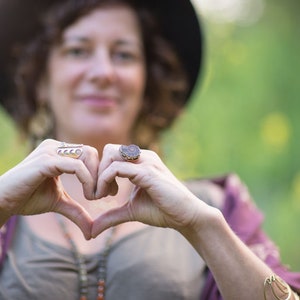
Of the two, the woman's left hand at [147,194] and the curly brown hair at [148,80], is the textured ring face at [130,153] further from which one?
the curly brown hair at [148,80]

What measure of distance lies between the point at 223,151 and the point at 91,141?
2.28 meters

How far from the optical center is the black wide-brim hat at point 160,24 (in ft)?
7.57

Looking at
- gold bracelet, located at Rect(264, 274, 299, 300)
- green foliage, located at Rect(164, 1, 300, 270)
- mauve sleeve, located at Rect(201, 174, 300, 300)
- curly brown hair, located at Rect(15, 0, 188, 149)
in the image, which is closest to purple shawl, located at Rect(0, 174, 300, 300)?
mauve sleeve, located at Rect(201, 174, 300, 300)

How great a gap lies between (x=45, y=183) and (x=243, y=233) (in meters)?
0.66

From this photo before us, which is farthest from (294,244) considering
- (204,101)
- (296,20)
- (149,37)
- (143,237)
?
(143,237)

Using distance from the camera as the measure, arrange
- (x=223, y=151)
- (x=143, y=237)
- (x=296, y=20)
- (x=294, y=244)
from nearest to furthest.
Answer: (x=143, y=237) → (x=294, y=244) → (x=223, y=151) → (x=296, y=20)

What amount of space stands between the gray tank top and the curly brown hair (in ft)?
2.12

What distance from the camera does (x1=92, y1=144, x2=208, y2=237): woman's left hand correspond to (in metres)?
1.35

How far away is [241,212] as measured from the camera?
6.24 ft

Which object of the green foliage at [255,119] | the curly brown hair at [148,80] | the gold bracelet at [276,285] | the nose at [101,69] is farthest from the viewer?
the green foliage at [255,119]

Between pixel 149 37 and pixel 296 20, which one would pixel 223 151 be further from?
pixel 149 37

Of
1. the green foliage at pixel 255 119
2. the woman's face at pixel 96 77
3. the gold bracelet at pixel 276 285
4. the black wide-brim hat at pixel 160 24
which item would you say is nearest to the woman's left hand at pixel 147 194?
the gold bracelet at pixel 276 285

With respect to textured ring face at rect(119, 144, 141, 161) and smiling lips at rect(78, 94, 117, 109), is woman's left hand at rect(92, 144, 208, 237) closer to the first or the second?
textured ring face at rect(119, 144, 141, 161)

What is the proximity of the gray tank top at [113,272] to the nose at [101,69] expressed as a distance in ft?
1.73
